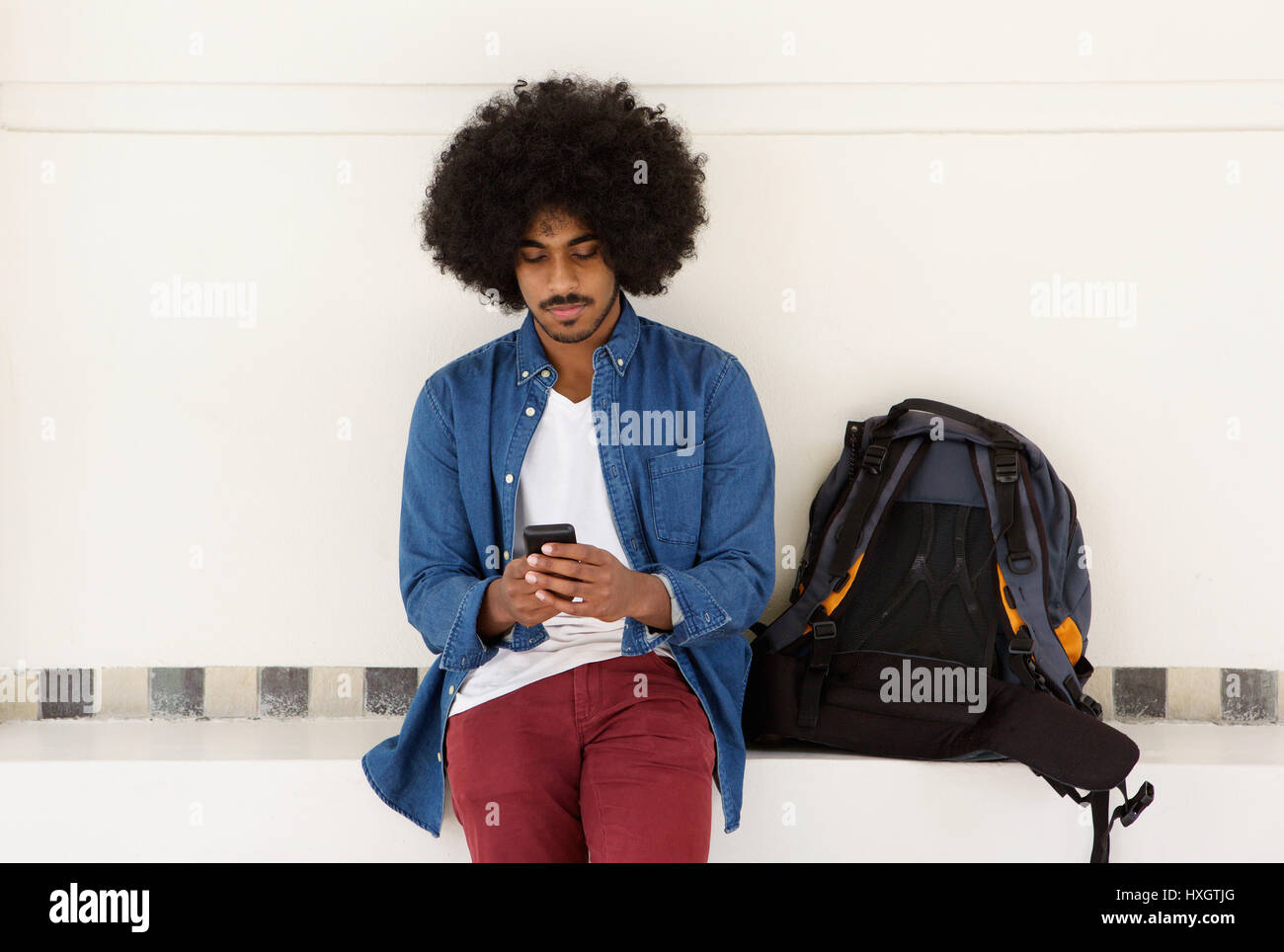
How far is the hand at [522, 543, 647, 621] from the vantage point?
1630 mm

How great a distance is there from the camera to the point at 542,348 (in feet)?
6.67

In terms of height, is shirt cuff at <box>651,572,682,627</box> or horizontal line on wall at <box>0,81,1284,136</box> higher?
horizontal line on wall at <box>0,81,1284,136</box>

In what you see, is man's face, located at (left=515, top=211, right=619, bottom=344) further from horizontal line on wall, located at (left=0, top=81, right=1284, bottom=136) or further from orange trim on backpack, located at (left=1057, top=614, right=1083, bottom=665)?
orange trim on backpack, located at (left=1057, top=614, right=1083, bottom=665)

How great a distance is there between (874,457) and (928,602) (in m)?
0.31

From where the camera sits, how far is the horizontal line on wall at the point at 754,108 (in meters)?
2.33

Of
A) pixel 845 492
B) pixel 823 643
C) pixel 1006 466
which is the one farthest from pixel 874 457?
pixel 823 643

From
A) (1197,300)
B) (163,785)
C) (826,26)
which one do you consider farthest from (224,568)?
(1197,300)

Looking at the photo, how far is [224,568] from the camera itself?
94.4 inches

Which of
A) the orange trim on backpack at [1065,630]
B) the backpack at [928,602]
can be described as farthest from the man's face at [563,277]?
the orange trim on backpack at [1065,630]

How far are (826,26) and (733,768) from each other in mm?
1553

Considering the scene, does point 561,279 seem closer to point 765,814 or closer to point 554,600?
point 554,600

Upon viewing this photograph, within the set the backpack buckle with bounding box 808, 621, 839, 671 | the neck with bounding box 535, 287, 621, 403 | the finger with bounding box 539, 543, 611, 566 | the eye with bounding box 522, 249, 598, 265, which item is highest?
the eye with bounding box 522, 249, 598, 265

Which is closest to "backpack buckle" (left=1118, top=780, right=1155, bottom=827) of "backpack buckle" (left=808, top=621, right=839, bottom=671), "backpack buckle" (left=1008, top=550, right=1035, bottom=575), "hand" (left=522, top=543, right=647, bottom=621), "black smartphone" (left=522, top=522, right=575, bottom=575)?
"backpack buckle" (left=1008, top=550, right=1035, bottom=575)
